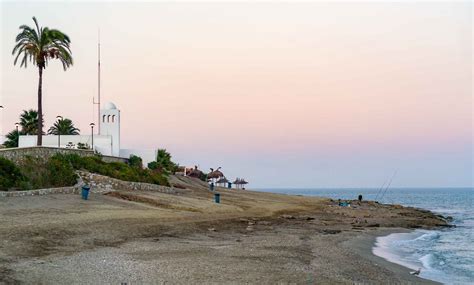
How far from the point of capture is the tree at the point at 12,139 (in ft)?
208

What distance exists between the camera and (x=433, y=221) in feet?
167

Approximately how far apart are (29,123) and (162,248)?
5827cm

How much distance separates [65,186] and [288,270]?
960 inches

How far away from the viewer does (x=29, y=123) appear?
234 ft

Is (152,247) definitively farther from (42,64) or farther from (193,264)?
(42,64)

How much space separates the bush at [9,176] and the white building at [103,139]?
2353cm

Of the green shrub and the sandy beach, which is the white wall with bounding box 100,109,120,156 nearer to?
the green shrub

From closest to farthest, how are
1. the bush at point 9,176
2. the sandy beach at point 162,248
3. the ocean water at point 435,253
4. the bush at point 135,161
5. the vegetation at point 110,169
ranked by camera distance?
the sandy beach at point 162,248 → the ocean water at point 435,253 → the bush at point 9,176 → the vegetation at point 110,169 → the bush at point 135,161

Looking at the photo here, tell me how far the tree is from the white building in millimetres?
5317

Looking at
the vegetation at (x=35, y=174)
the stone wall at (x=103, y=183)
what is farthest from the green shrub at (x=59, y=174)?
the stone wall at (x=103, y=183)

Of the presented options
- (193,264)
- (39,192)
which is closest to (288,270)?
(193,264)

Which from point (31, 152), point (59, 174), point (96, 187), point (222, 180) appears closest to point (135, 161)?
point (96, 187)

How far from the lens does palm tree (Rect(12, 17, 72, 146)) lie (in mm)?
42094

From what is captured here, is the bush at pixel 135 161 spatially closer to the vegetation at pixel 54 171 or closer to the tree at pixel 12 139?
the vegetation at pixel 54 171
